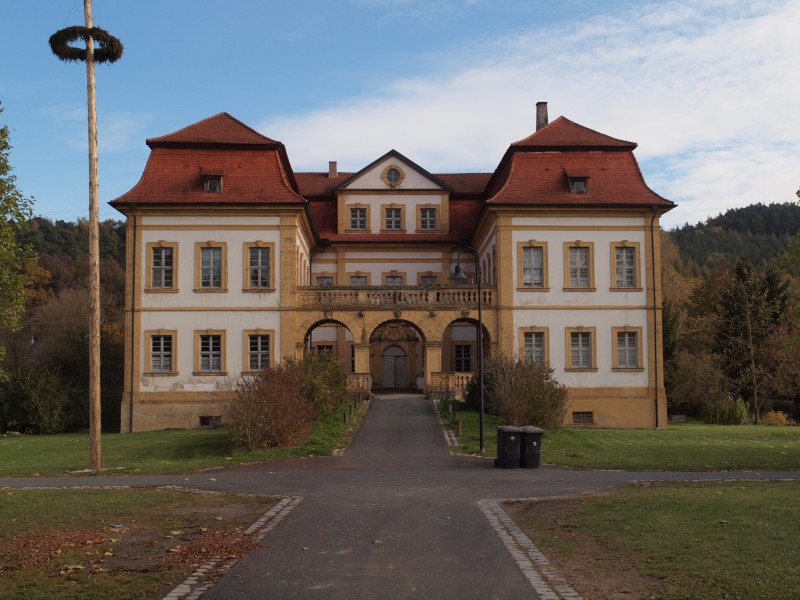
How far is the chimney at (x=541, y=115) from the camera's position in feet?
152

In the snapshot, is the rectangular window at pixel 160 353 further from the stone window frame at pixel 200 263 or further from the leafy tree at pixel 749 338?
the leafy tree at pixel 749 338

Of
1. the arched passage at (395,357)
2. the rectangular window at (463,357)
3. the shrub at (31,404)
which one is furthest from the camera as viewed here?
the arched passage at (395,357)

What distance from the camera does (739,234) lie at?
123625 millimetres

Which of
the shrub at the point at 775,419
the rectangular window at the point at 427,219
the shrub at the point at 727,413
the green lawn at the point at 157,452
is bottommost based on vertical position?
the shrub at the point at 775,419

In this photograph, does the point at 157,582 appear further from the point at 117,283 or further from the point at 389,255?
the point at 117,283

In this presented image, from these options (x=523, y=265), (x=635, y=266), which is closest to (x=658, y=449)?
(x=523, y=265)

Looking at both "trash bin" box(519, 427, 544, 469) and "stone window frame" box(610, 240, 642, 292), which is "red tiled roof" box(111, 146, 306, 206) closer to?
"stone window frame" box(610, 240, 642, 292)

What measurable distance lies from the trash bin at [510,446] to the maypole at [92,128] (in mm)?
9765

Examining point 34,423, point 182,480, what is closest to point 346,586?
point 182,480

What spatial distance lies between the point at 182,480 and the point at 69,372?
3431 cm

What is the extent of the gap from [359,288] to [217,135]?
9416 millimetres

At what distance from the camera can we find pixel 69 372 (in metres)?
48.7

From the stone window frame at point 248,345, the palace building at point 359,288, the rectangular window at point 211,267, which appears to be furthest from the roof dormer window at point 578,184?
the rectangular window at point 211,267

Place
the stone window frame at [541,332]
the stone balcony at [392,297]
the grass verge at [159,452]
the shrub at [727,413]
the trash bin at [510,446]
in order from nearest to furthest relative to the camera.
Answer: the trash bin at [510,446]
the grass verge at [159,452]
the stone window frame at [541,332]
the stone balcony at [392,297]
the shrub at [727,413]
